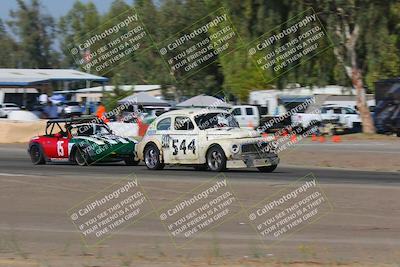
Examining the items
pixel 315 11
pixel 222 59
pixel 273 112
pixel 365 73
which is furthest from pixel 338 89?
pixel 315 11

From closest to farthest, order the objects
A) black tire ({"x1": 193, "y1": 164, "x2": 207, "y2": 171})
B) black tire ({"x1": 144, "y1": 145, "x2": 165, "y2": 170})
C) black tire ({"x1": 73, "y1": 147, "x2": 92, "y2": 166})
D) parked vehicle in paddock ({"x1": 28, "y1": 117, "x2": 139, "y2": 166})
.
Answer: black tire ({"x1": 193, "y1": 164, "x2": 207, "y2": 171}) < black tire ({"x1": 144, "y1": 145, "x2": 165, "y2": 170}) < parked vehicle in paddock ({"x1": 28, "y1": 117, "x2": 139, "y2": 166}) < black tire ({"x1": 73, "y1": 147, "x2": 92, "y2": 166})

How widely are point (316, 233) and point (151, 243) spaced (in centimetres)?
248

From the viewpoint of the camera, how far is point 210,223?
12.9 meters

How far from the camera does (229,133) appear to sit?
20172 millimetres

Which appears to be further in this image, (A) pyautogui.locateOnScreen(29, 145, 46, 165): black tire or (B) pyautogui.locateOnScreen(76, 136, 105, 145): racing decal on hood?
(A) pyautogui.locateOnScreen(29, 145, 46, 165): black tire

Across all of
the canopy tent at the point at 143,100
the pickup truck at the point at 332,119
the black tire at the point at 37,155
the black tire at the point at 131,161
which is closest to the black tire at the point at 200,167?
the black tire at the point at 131,161

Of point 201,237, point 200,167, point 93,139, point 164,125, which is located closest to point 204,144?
point 200,167

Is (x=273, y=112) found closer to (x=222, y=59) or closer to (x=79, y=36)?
(x=222, y=59)

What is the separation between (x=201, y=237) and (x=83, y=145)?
11.8m

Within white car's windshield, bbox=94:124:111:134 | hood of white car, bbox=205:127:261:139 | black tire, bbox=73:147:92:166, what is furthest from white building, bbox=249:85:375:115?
hood of white car, bbox=205:127:261:139

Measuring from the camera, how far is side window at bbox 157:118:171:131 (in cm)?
2122

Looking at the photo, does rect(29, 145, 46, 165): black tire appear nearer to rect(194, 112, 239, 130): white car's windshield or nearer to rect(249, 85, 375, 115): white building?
rect(194, 112, 239, 130): white car's windshield

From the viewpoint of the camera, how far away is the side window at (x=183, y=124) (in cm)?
2078

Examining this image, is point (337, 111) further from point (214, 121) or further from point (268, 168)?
point (214, 121)
